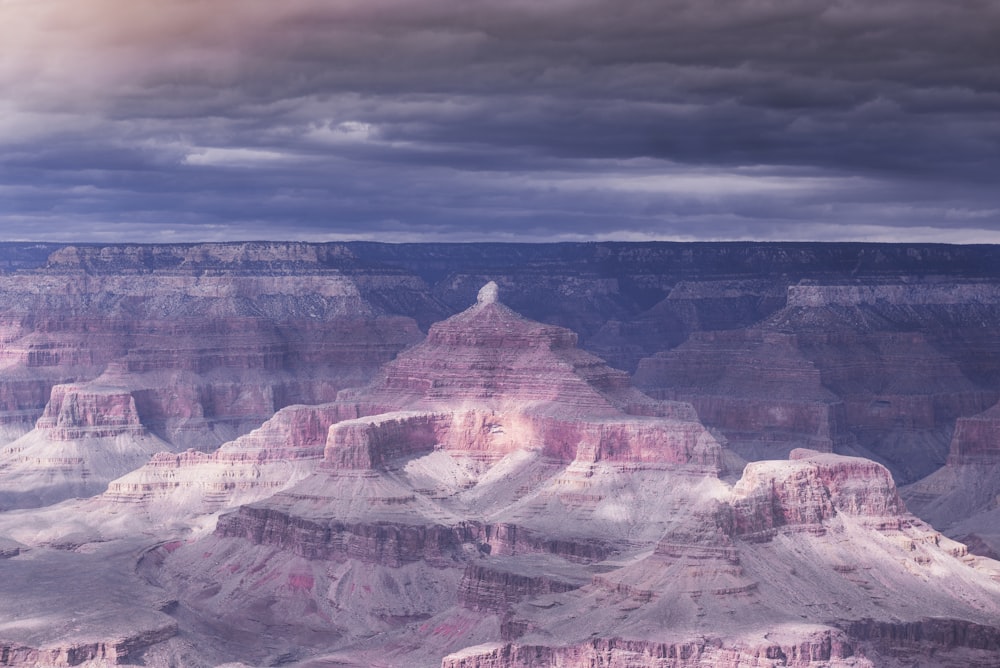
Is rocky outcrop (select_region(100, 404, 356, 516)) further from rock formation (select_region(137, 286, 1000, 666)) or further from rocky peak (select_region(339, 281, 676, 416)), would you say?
rocky peak (select_region(339, 281, 676, 416))

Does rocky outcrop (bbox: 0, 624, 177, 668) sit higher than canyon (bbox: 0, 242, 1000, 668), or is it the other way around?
canyon (bbox: 0, 242, 1000, 668)

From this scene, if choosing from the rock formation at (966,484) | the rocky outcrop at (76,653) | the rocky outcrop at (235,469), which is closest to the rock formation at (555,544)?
the rocky outcrop at (235,469)

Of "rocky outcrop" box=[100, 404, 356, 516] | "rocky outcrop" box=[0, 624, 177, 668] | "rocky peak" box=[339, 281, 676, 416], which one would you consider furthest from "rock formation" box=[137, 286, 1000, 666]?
"rocky outcrop" box=[0, 624, 177, 668]

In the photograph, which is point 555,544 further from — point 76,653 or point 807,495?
point 76,653

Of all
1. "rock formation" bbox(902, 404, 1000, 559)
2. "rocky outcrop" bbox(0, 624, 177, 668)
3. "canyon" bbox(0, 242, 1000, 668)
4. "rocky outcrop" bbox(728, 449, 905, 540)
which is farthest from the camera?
"rock formation" bbox(902, 404, 1000, 559)

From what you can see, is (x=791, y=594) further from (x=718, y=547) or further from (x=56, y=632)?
(x=56, y=632)

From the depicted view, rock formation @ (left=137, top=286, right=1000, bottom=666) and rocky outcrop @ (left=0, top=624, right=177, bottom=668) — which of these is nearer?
rock formation @ (left=137, top=286, right=1000, bottom=666)

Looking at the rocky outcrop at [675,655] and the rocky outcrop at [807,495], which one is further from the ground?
the rocky outcrop at [807,495]

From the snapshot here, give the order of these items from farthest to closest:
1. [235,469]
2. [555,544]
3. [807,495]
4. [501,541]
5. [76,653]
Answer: [235,469] → [501,541] → [555,544] → [807,495] → [76,653]

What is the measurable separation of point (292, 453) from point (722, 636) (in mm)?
74018

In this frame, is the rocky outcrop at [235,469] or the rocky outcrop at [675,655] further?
the rocky outcrop at [235,469]

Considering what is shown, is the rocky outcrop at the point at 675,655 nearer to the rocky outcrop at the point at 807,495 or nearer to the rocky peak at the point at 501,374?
the rocky outcrop at the point at 807,495

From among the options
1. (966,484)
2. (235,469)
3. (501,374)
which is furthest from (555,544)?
(966,484)

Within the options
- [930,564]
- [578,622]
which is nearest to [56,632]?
[578,622]
